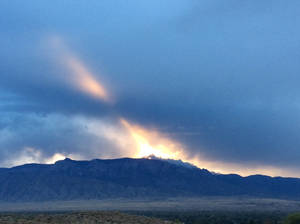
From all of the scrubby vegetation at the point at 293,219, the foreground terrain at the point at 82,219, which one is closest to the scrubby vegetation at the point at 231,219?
the scrubby vegetation at the point at 293,219

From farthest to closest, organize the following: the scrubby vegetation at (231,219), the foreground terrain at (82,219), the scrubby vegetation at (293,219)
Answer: the scrubby vegetation at (231,219)
the scrubby vegetation at (293,219)
the foreground terrain at (82,219)

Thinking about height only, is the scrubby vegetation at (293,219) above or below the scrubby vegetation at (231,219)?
below

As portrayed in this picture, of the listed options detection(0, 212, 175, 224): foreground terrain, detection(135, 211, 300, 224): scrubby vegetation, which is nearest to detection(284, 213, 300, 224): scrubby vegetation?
detection(135, 211, 300, 224): scrubby vegetation

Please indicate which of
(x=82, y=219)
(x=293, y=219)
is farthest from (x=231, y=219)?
(x=82, y=219)

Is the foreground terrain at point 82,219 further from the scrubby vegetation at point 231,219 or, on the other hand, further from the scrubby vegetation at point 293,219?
the scrubby vegetation at point 231,219

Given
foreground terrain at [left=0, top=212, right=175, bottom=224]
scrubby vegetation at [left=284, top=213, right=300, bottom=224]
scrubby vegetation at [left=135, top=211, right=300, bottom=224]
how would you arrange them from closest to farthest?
1. foreground terrain at [left=0, top=212, right=175, bottom=224]
2. scrubby vegetation at [left=284, top=213, right=300, bottom=224]
3. scrubby vegetation at [left=135, top=211, right=300, bottom=224]

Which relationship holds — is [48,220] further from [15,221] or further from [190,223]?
[190,223]

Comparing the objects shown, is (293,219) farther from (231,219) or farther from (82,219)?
(82,219)

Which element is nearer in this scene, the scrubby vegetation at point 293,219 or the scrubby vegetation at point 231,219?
the scrubby vegetation at point 293,219

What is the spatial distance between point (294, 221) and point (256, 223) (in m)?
14.1

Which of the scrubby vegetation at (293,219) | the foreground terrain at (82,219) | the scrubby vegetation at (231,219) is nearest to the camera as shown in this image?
the foreground terrain at (82,219)

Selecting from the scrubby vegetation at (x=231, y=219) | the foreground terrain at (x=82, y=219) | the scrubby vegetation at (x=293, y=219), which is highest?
the scrubby vegetation at (x=231, y=219)

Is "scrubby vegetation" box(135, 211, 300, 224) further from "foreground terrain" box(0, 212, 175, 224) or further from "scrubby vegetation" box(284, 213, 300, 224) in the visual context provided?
"foreground terrain" box(0, 212, 175, 224)

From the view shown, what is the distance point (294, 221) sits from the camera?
6394 centimetres
